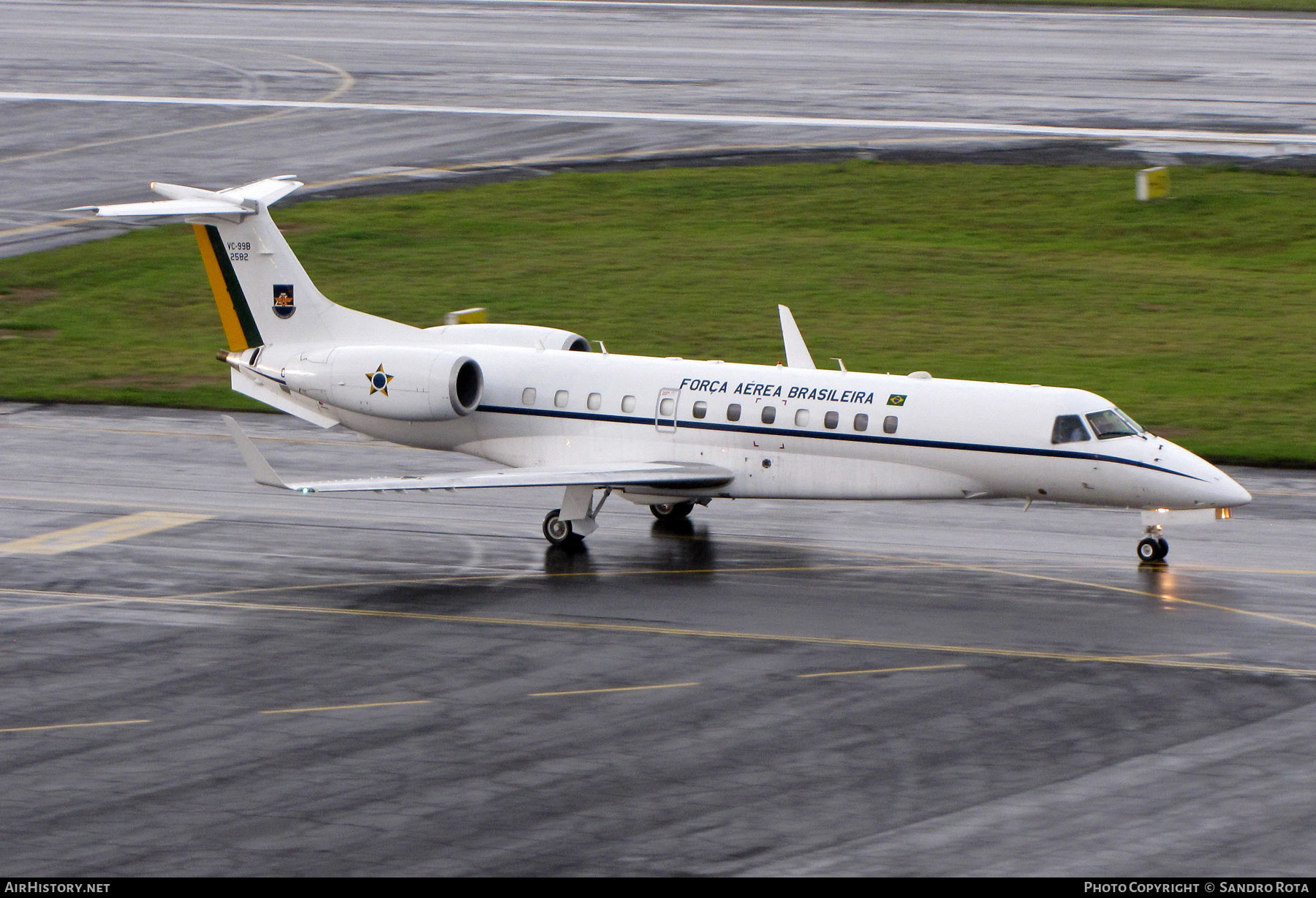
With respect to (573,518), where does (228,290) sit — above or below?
above

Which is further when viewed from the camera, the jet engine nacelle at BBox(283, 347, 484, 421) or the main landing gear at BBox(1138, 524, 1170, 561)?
the jet engine nacelle at BBox(283, 347, 484, 421)

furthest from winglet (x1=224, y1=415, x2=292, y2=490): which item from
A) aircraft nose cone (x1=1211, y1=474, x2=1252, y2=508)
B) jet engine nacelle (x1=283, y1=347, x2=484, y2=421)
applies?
aircraft nose cone (x1=1211, y1=474, x2=1252, y2=508)

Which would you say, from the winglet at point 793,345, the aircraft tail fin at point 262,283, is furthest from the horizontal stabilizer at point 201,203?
the winglet at point 793,345

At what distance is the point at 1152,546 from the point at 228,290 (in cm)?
1725

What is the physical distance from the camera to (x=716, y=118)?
64.9m

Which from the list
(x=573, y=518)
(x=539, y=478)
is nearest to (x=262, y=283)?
(x=539, y=478)

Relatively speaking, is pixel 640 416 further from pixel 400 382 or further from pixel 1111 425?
pixel 1111 425

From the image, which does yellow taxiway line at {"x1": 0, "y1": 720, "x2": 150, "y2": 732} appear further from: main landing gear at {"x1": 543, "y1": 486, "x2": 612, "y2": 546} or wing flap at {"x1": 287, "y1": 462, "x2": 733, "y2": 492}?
main landing gear at {"x1": 543, "y1": 486, "x2": 612, "y2": 546}

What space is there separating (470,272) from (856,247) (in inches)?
444

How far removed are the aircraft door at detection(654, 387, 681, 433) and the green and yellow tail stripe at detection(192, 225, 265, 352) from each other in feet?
26.6

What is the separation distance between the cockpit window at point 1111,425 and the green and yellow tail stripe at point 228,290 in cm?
1528

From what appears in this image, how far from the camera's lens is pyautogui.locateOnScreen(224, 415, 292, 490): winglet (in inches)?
1033

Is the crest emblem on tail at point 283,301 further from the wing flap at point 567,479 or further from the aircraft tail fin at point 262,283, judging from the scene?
the wing flap at point 567,479

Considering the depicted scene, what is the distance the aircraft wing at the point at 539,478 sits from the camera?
87.7 feet
